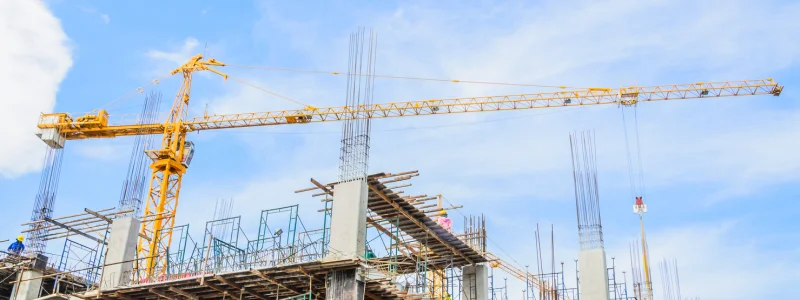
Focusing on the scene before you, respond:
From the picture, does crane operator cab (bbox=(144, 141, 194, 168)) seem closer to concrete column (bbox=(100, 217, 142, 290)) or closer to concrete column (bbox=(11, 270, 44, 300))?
concrete column (bbox=(11, 270, 44, 300))

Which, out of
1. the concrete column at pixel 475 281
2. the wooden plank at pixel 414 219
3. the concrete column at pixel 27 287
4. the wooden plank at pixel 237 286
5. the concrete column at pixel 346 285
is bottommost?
the concrete column at pixel 346 285

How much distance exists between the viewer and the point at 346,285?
29.9 metres

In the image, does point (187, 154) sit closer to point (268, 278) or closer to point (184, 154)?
point (184, 154)

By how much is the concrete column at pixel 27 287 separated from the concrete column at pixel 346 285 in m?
15.2

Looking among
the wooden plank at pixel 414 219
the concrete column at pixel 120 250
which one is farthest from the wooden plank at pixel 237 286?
the wooden plank at pixel 414 219

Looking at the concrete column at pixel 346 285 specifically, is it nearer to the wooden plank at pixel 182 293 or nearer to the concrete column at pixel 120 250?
the wooden plank at pixel 182 293

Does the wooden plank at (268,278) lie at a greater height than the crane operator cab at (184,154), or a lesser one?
lesser

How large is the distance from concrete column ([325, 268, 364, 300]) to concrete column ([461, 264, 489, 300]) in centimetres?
931

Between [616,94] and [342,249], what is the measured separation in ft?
127

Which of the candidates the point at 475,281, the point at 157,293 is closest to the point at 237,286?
the point at 157,293

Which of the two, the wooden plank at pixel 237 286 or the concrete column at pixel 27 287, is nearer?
the wooden plank at pixel 237 286

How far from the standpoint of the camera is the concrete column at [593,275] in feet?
113

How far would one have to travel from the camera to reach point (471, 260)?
38.4 metres

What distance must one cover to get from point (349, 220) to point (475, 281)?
988cm
